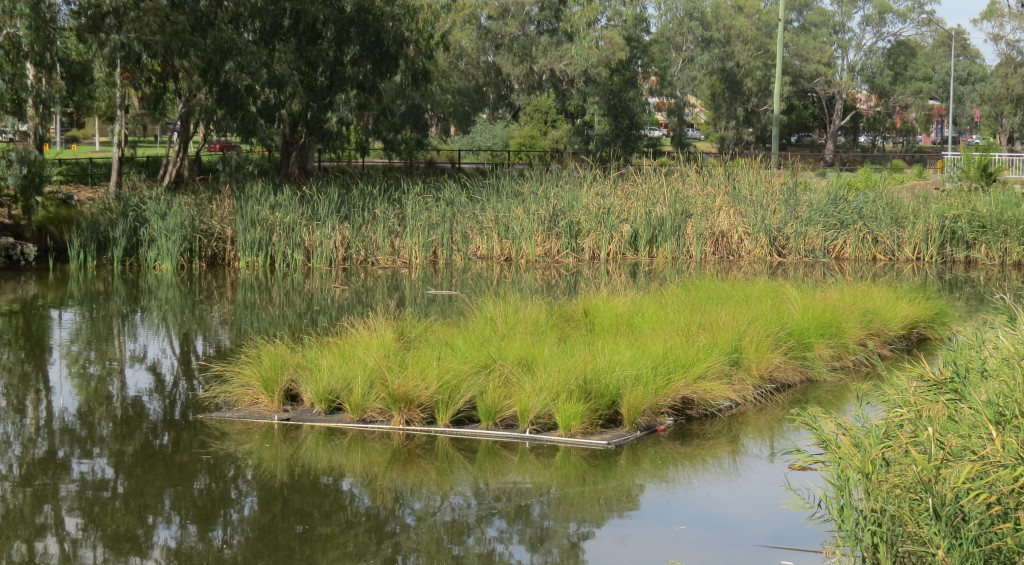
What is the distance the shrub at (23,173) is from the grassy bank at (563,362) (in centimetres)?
822

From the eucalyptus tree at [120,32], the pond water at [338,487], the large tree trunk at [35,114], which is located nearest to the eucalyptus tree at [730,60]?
the eucalyptus tree at [120,32]

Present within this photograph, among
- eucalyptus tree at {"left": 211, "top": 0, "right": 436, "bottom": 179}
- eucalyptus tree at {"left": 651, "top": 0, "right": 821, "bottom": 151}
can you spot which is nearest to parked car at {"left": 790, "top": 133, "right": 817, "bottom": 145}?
eucalyptus tree at {"left": 651, "top": 0, "right": 821, "bottom": 151}

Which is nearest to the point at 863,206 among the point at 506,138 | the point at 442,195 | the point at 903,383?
the point at 442,195

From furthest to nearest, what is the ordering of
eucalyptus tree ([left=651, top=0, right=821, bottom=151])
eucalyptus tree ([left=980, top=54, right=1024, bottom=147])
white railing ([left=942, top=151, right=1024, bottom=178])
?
1. eucalyptus tree ([left=980, top=54, right=1024, bottom=147])
2. eucalyptus tree ([left=651, top=0, right=821, bottom=151])
3. white railing ([left=942, top=151, right=1024, bottom=178])

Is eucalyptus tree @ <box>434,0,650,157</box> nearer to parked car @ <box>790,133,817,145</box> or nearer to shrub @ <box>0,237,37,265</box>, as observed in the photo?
parked car @ <box>790,133,817,145</box>

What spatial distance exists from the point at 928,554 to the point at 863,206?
17374mm

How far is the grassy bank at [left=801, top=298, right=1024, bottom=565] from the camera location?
4871 mm

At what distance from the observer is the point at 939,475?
16.7 ft

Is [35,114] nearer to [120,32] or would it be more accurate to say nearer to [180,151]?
[120,32]

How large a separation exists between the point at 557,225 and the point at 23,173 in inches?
374

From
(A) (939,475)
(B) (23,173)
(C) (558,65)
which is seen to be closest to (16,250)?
(B) (23,173)

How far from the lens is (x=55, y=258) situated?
67.3 ft

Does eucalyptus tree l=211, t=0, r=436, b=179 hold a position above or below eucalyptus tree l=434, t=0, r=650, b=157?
below

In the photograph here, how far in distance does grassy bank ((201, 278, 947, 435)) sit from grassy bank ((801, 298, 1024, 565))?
264cm
